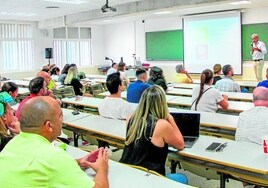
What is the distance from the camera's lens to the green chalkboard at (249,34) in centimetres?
1039

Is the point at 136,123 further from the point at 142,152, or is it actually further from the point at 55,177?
the point at 55,177

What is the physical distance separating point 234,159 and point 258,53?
7.92 meters

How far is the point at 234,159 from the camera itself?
247 cm

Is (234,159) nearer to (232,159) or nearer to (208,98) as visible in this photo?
(232,159)

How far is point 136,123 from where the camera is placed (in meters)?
2.60

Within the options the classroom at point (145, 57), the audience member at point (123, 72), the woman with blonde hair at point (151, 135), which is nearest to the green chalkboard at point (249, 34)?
the classroom at point (145, 57)

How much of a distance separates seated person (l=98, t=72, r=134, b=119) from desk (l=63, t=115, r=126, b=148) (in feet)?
0.30

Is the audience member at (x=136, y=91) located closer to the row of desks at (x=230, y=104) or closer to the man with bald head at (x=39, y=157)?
the row of desks at (x=230, y=104)

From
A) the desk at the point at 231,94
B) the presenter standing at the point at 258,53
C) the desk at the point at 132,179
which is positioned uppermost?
the presenter standing at the point at 258,53

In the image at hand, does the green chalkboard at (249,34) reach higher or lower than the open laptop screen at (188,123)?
higher

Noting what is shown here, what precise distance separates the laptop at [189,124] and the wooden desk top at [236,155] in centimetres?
14

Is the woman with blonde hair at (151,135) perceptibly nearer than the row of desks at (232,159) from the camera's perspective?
No

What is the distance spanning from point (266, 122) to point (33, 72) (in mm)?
12033

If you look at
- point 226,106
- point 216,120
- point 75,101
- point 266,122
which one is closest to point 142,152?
point 266,122
